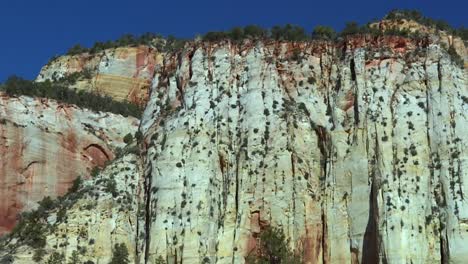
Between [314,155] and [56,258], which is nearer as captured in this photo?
[56,258]

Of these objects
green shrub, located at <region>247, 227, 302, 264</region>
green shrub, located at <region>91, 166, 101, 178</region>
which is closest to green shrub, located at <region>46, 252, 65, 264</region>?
green shrub, located at <region>91, 166, 101, 178</region>

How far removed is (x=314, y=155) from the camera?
2296 inches

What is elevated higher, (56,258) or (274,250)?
(274,250)

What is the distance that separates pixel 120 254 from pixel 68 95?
70.5 ft

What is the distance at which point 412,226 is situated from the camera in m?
53.5

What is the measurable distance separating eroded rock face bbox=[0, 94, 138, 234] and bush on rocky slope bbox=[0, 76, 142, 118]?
1130 millimetres

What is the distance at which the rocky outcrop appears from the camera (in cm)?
8606

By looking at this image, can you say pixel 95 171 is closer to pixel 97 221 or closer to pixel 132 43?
pixel 97 221

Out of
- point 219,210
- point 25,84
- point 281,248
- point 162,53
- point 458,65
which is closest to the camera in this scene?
point 281,248

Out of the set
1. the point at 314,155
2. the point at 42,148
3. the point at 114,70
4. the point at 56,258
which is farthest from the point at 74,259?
the point at 114,70

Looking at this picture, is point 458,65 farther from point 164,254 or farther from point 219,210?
point 164,254

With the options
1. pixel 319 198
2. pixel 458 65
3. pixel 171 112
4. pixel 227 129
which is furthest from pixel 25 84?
pixel 458 65

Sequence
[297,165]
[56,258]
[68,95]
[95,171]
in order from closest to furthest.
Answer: [56,258]
[297,165]
[95,171]
[68,95]

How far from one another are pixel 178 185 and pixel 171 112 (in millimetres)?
6796
